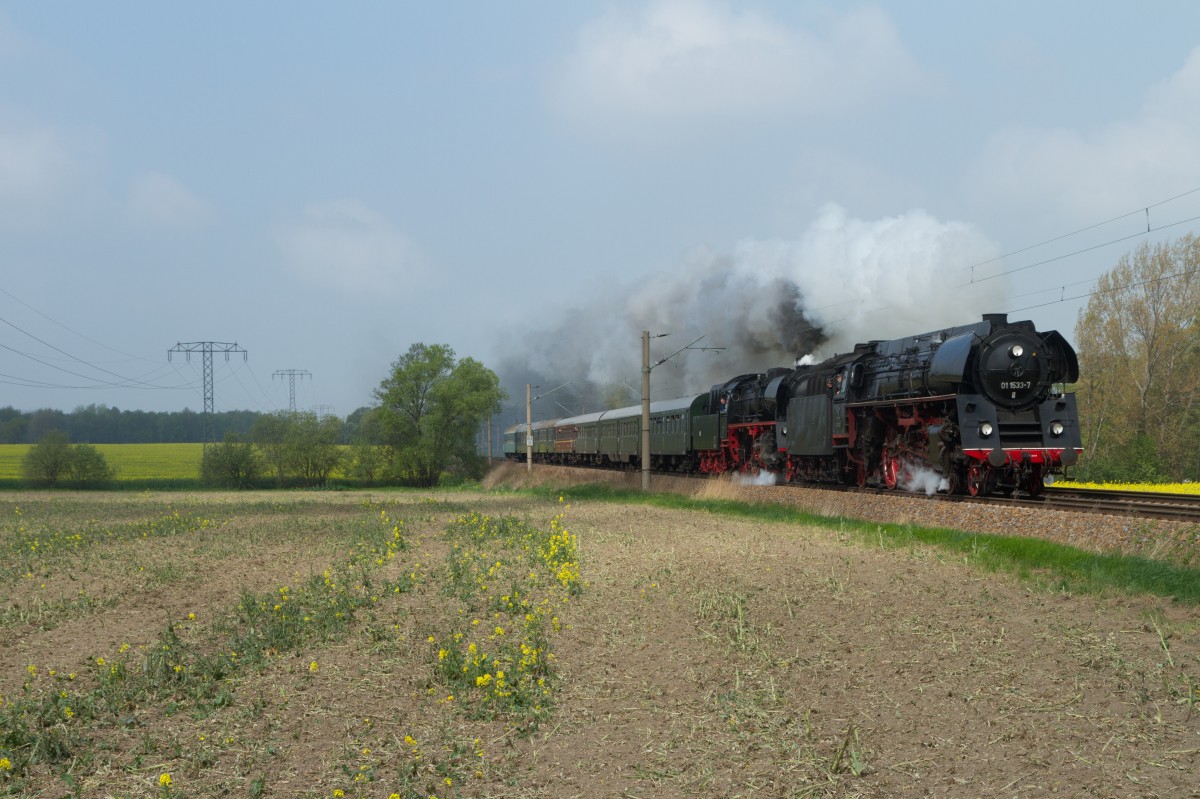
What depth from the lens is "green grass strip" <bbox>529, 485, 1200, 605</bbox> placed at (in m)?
11.3

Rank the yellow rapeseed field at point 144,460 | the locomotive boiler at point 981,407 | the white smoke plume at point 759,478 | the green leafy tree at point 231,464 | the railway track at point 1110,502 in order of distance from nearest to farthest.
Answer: the railway track at point 1110,502, the locomotive boiler at point 981,407, the white smoke plume at point 759,478, the green leafy tree at point 231,464, the yellow rapeseed field at point 144,460

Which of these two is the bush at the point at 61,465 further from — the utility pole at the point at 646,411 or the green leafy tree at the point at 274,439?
the utility pole at the point at 646,411

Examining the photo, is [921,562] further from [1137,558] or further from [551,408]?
[551,408]

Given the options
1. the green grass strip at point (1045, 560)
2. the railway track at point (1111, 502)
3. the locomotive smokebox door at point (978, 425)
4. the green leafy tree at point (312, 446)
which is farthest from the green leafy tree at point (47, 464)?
the locomotive smokebox door at point (978, 425)

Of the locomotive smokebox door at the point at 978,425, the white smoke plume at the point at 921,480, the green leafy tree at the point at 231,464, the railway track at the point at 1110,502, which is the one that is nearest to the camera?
the railway track at the point at 1110,502

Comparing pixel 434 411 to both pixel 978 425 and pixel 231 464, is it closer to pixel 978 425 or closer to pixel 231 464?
pixel 231 464

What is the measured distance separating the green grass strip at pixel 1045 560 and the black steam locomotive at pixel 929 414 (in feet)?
10.7

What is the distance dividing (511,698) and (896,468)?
1889cm

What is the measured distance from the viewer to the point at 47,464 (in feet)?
212

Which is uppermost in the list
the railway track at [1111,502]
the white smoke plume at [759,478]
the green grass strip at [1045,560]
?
the white smoke plume at [759,478]

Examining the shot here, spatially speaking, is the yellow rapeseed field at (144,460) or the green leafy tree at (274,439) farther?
the yellow rapeseed field at (144,460)

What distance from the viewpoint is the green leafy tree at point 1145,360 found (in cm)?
4284

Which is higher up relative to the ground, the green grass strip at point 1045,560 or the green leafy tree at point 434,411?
the green leafy tree at point 434,411

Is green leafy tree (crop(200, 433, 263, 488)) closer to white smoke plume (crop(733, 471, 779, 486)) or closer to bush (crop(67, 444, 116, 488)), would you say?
bush (crop(67, 444, 116, 488))
